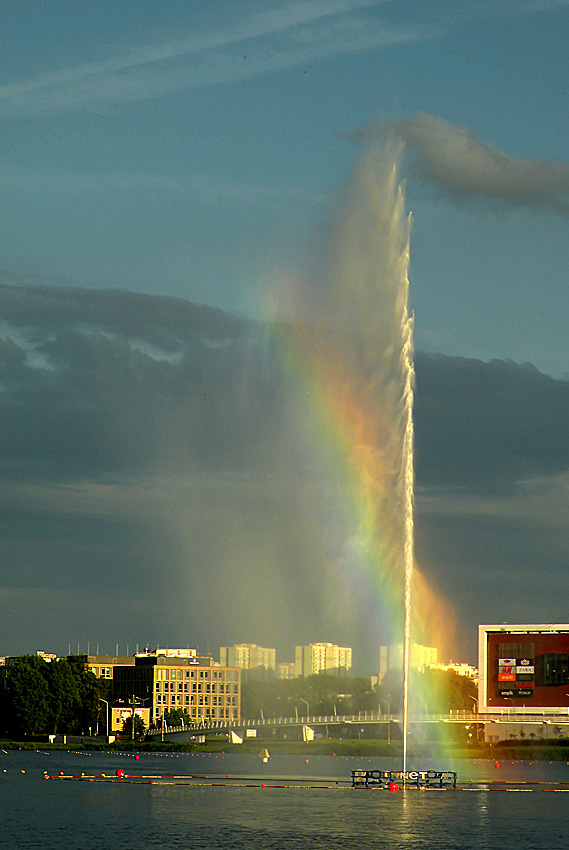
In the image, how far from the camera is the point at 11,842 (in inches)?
2206

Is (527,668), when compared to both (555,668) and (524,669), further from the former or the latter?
(555,668)

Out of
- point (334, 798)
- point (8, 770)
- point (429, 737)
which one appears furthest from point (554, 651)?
point (334, 798)

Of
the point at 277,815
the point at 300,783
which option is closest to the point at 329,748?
the point at 300,783

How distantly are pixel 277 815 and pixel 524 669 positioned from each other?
95597 mm

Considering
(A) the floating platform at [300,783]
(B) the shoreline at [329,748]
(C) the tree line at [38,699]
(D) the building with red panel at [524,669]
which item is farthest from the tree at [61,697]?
(A) the floating platform at [300,783]

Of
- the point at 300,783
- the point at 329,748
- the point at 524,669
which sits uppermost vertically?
the point at 524,669

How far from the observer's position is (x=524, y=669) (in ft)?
516

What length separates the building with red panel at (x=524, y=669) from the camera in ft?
507

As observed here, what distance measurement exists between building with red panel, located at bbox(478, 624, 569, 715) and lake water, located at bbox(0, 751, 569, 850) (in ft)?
171

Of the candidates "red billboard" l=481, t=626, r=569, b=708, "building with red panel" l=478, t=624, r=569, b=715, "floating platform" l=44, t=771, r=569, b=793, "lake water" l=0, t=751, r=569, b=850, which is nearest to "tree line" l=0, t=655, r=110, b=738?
"building with red panel" l=478, t=624, r=569, b=715

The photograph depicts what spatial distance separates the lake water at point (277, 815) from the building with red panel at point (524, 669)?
52.3 metres

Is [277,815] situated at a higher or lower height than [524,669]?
lower

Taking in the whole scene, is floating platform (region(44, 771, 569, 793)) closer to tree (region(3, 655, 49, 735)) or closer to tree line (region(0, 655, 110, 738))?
tree (region(3, 655, 49, 735))

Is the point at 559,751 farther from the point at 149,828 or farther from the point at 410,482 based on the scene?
the point at 149,828
